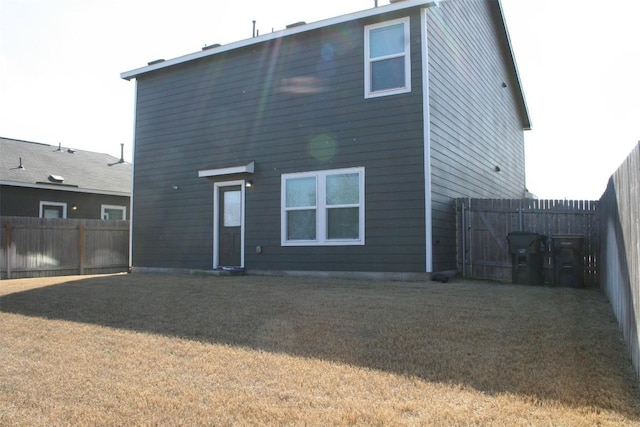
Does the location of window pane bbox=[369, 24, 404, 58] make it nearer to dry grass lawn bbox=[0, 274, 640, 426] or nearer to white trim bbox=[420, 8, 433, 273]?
white trim bbox=[420, 8, 433, 273]

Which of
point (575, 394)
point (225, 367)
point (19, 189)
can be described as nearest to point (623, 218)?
point (575, 394)

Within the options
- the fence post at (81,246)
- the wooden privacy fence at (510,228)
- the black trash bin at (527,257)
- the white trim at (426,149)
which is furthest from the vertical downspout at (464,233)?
the fence post at (81,246)

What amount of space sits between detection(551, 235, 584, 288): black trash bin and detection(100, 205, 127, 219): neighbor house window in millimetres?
17374

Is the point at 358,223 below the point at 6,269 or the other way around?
the other way around

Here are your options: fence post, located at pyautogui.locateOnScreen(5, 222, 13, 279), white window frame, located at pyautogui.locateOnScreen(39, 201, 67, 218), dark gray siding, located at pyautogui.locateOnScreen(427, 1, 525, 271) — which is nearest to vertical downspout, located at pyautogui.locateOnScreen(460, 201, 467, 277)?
dark gray siding, located at pyautogui.locateOnScreen(427, 1, 525, 271)

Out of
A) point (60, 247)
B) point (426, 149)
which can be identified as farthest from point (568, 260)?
point (60, 247)

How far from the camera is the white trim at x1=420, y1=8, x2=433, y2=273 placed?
9.56 metres

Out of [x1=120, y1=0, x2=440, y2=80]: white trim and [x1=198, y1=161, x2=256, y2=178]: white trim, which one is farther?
[x1=198, y1=161, x2=256, y2=178]: white trim

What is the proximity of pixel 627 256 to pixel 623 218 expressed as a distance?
0.49 meters

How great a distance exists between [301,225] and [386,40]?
13.8 feet

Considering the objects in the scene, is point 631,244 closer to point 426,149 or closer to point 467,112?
point 426,149

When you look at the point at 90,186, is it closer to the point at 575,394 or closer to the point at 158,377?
the point at 158,377

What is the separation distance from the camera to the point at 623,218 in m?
4.66

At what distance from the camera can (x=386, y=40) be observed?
10258 mm
